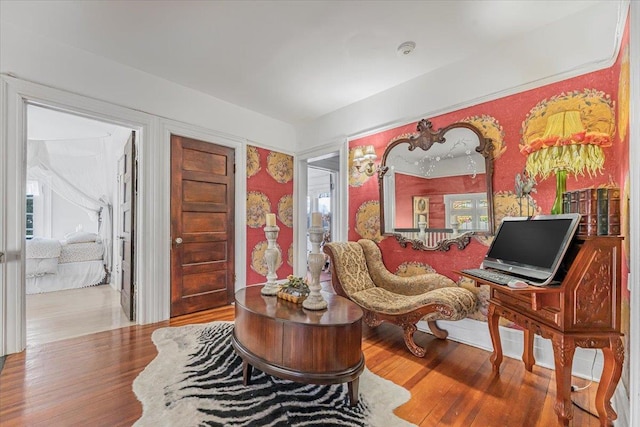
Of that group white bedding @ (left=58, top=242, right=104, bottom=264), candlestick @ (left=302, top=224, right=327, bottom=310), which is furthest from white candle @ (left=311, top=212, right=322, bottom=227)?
white bedding @ (left=58, top=242, right=104, bottom=264)

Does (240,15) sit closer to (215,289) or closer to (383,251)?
(383,251)

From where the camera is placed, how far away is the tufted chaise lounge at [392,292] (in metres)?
2.30

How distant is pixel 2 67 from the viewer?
2.34 m

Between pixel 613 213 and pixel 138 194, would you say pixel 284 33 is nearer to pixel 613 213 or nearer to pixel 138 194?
pixel 138 194

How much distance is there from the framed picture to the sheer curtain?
5.75 metres

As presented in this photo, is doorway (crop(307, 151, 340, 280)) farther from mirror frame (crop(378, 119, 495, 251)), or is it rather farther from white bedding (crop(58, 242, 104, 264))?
white bedding (crop(58, 242, 104, 264))

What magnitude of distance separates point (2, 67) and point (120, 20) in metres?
1.11

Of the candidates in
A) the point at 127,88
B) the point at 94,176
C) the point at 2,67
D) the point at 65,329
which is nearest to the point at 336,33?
the point at 127,88

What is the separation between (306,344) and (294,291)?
0.50m

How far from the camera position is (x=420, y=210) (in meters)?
3.13

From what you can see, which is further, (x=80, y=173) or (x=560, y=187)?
(x=80, y=173)

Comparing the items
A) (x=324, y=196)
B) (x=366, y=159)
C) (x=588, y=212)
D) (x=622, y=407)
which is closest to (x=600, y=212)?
(x=588, y=212)

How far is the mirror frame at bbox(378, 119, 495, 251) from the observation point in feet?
8.61

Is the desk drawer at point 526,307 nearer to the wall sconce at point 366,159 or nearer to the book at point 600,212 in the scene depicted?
the book at point 600,212
